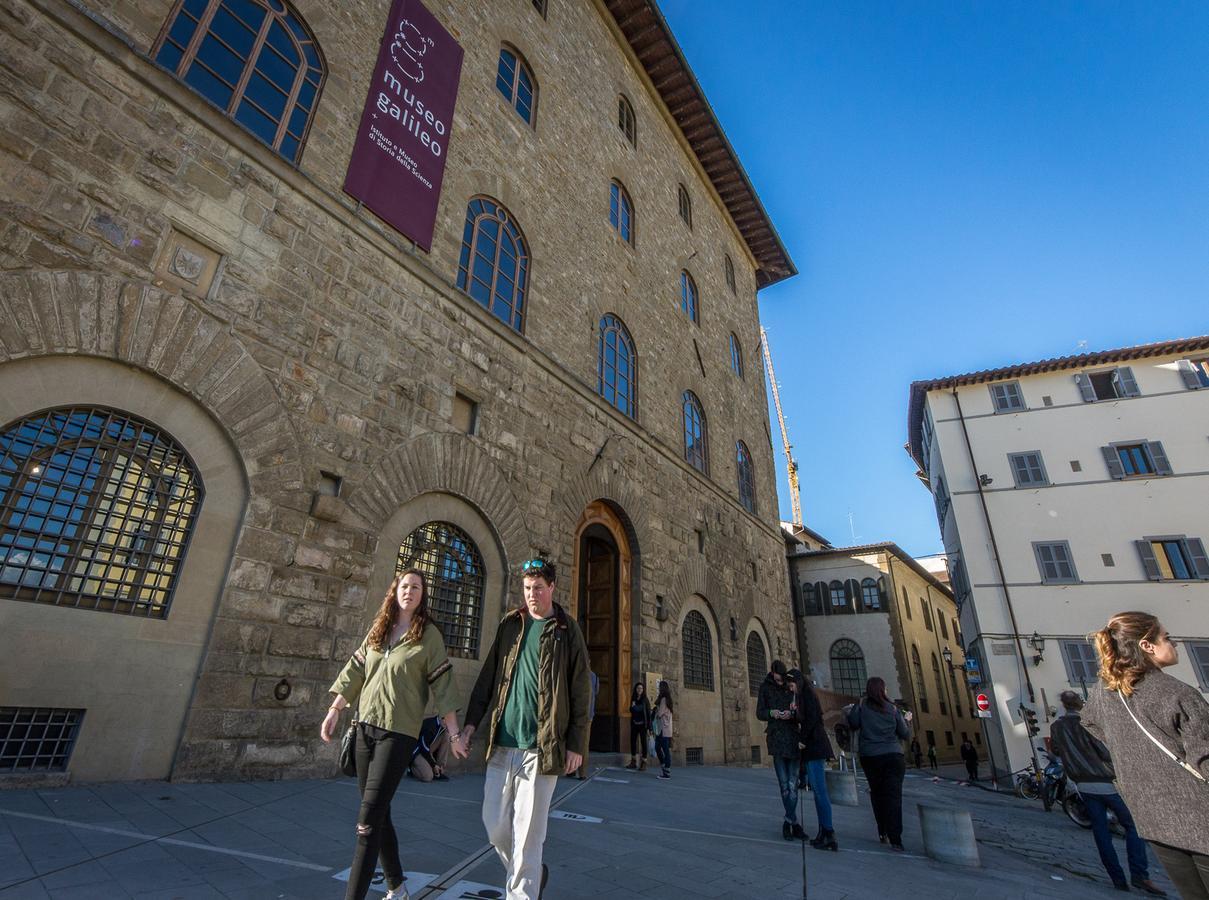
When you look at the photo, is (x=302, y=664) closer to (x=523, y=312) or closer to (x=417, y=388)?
(x=417, y=388)

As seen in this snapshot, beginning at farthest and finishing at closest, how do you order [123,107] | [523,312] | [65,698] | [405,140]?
[523,312], [405,140], [123,107], [65,698]

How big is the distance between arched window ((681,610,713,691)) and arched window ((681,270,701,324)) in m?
7.90

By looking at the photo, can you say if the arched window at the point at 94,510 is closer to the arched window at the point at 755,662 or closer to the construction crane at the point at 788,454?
the arched window at the point at 755,662

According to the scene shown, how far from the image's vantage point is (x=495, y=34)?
10.8 metres

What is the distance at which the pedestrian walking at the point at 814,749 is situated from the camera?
4.75 m

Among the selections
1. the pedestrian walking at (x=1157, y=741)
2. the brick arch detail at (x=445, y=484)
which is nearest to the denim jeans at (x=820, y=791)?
the pedestrian walking at (x=1157, y=741)

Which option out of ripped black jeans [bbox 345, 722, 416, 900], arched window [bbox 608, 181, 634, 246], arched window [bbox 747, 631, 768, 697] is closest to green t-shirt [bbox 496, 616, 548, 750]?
ripped black jeans [bbox 345, 722, 416, 900]

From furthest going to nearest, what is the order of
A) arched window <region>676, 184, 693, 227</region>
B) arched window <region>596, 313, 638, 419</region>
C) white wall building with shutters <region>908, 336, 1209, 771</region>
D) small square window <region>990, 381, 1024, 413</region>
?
small square window <region>990, 381, 1024, 413</region>, arched window <region>676, 184, 693, 227</region>, white wall building with shutters <region>908, 336, 1209, 771</region>, arched window <region>596, 313, 638, 419</region>

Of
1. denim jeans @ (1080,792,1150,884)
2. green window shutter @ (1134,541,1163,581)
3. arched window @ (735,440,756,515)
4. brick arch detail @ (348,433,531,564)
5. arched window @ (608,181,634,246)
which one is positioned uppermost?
arched window @ (608,181,634,246)

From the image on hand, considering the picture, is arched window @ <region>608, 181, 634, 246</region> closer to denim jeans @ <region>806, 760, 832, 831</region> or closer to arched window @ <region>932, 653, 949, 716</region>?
denim jeans @ <region>806, 760, 832, 831</region>

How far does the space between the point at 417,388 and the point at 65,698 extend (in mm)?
4250

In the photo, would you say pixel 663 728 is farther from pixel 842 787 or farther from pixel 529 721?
pixel 529 721

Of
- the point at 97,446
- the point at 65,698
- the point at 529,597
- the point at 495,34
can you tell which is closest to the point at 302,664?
the point at 65,698

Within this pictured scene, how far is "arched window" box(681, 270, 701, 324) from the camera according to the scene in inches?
638
